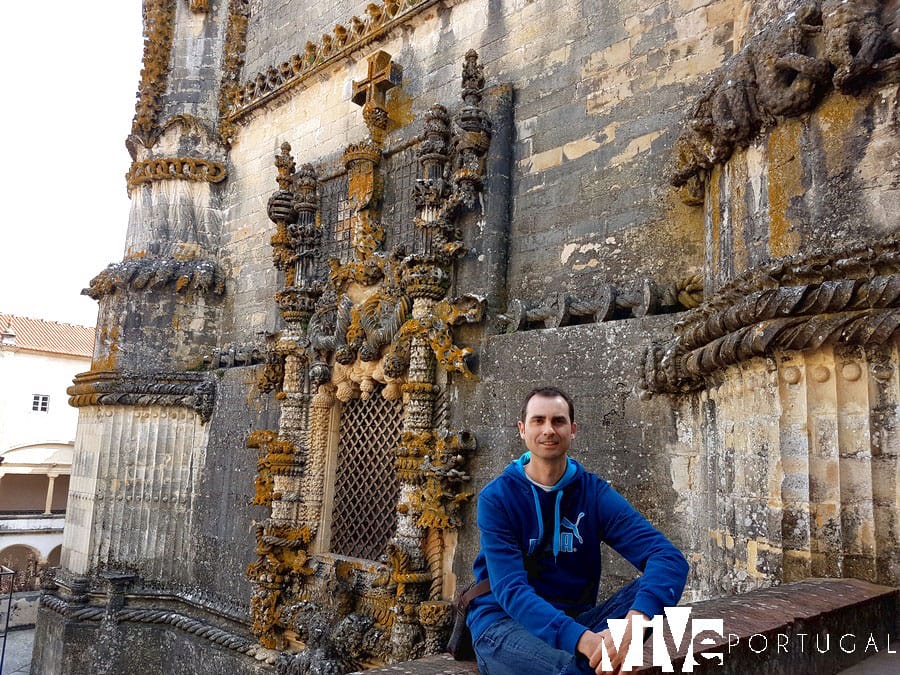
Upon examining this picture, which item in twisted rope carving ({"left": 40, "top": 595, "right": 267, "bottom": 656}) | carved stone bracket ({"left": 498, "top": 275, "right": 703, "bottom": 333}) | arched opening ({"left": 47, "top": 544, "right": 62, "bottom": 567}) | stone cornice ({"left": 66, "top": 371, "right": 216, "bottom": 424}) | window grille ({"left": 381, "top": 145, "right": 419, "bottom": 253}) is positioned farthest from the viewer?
arched opening ({"left": 47, "top": 544, "right": 62, "bottom": 567})

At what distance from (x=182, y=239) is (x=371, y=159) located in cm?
429

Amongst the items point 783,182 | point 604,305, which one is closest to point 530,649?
point 783,182

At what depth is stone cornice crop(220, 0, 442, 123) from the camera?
8797mm

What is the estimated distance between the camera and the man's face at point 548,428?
2367 mm

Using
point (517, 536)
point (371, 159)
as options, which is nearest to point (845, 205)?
point (517, 536)

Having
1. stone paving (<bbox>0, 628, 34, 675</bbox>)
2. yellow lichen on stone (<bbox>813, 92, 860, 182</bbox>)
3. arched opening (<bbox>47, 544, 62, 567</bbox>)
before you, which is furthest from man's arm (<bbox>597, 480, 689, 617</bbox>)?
arched opening (<bbox>47, 544, 62, 567</bbox>)

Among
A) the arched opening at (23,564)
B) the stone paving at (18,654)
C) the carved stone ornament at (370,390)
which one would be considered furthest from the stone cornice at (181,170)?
the arched opening at (23,564)

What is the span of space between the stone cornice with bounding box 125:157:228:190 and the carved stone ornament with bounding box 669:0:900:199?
8635 mm

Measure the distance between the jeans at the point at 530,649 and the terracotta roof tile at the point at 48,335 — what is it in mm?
26372

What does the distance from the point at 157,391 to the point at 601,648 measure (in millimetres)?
9623

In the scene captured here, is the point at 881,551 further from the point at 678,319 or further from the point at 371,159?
the point at 371,159

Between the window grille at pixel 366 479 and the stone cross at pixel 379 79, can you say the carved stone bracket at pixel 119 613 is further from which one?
the stone cross at pixel 379 79

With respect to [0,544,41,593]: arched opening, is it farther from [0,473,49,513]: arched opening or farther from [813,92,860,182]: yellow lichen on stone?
[813,92,860,182]: yellow lichen on stone

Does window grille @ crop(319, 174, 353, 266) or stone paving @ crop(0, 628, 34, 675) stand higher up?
window grille @ crop(319, 174, 353, 266)
